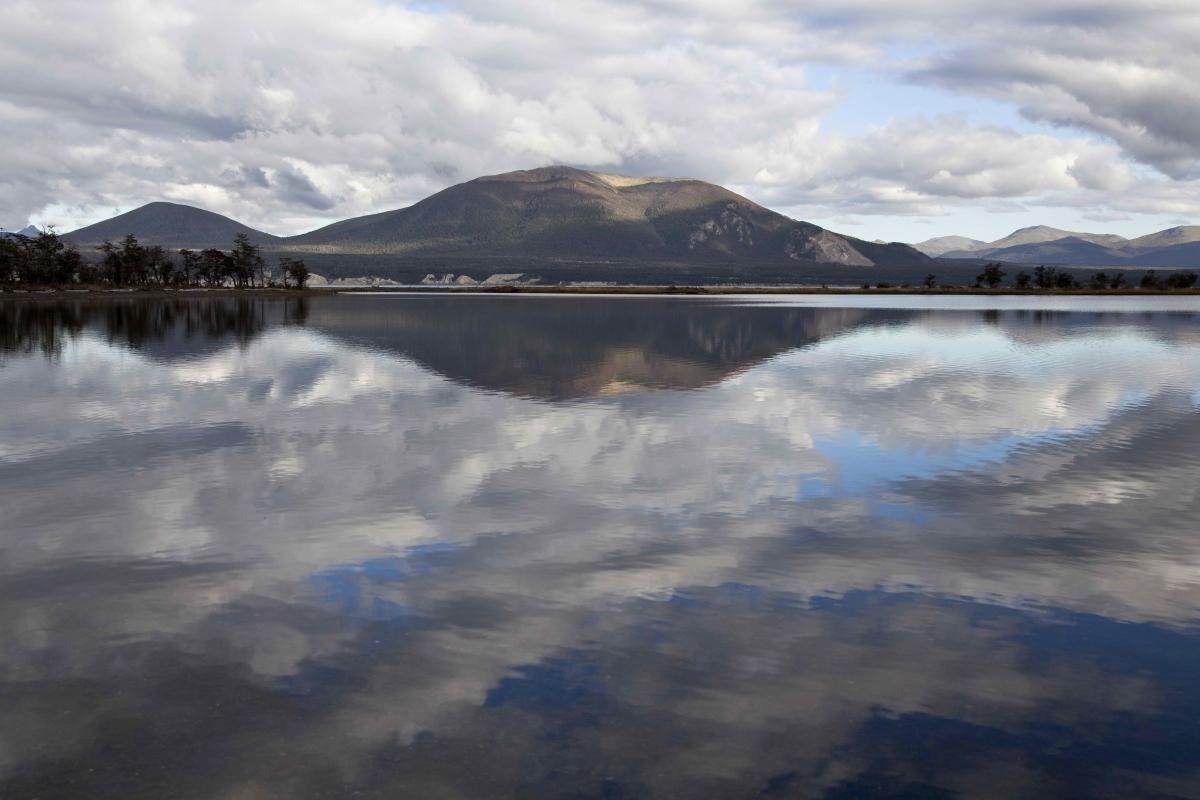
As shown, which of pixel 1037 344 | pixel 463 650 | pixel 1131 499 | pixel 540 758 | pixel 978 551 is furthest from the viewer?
pixel 1037 344

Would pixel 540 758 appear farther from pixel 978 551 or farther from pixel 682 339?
pixel 682 339

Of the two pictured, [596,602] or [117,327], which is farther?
[117,327]

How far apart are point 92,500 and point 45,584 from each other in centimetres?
611

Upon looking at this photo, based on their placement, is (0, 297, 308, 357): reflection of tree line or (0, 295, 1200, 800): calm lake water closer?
(0, 295, 1200, 800): calm lake water

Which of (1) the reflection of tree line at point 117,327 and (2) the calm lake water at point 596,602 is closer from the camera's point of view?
(2) the calm lake water at point 596,602

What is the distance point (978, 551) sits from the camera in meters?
16.9

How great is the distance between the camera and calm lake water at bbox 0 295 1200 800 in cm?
956

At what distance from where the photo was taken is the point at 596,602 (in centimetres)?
1404

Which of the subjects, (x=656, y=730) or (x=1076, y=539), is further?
(x=1076, y=539)

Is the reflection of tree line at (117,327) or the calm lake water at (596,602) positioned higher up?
the reflection of tree line at (117,327)

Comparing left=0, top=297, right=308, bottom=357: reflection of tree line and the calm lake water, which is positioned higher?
left=0, top=297, right=308, bottom=357: reflection of tree line

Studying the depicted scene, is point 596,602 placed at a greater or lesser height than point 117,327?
lesser

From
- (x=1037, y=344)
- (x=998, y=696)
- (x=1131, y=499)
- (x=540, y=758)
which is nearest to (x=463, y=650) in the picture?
(x=540, y=758)

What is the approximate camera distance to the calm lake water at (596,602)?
956cm
